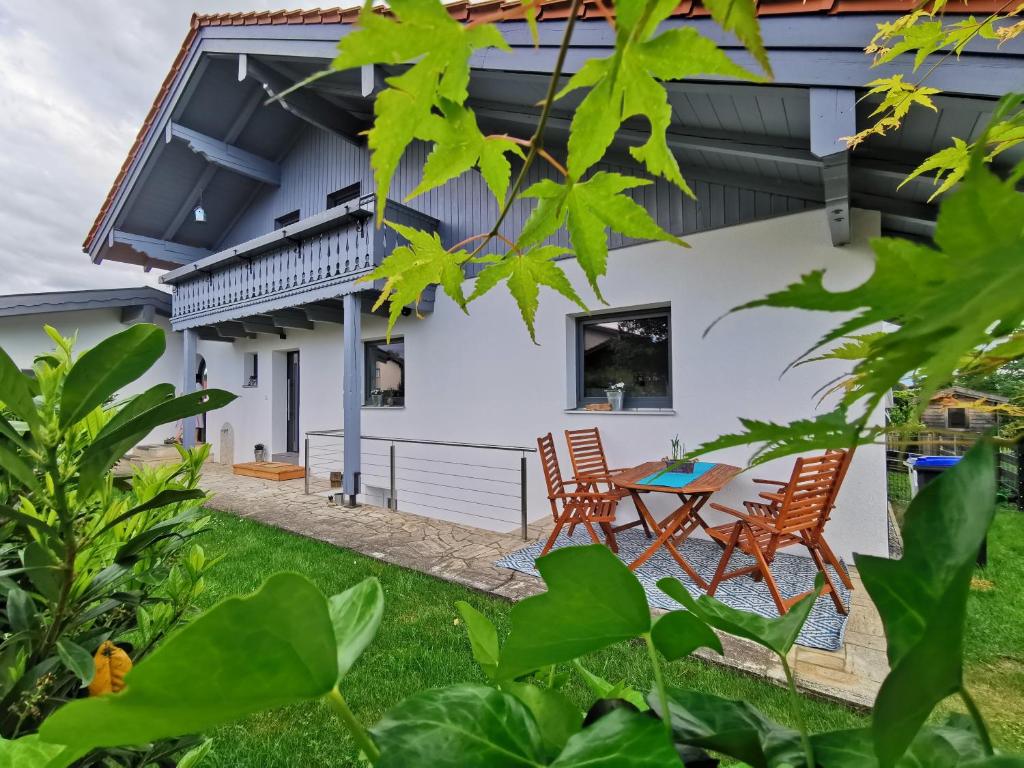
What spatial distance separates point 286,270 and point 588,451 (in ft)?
17.1

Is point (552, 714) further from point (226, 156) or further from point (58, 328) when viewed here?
point (58, 328)

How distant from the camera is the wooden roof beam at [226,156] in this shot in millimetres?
7258

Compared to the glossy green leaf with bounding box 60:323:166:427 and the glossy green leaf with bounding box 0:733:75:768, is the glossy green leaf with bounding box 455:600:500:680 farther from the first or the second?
the glossy green leaf with bounding box 60:323:166:427

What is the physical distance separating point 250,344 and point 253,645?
35.8ft

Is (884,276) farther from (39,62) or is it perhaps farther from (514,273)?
(39,62)

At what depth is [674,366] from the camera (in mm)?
4551

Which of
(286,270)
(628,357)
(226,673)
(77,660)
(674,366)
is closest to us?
(226,673)

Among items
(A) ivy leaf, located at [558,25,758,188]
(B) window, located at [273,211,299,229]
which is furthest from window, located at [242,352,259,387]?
(A) ivy leaf, located at [558,25,758,188]

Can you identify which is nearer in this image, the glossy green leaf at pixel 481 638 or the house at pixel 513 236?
the glossy green leaf at pixel 481 638

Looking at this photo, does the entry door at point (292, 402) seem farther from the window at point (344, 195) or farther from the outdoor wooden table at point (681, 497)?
the outdoor wooden table at point (681, 497)

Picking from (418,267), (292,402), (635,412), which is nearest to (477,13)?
(635,412)

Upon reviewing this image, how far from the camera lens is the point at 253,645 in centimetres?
20

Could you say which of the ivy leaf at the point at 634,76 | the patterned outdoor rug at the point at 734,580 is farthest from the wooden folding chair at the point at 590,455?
the ivy leaf at the point at 634,76

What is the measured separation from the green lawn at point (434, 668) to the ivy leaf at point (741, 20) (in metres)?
1.37
